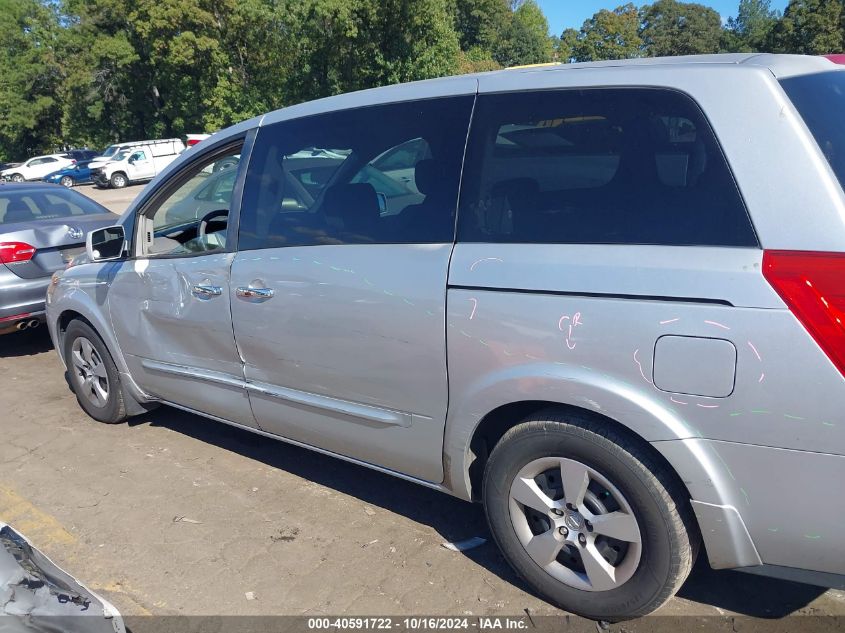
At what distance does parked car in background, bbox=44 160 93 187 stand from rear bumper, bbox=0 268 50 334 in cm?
3276

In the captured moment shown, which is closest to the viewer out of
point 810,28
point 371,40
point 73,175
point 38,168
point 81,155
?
point 371,40

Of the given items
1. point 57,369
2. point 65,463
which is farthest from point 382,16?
point 65,463

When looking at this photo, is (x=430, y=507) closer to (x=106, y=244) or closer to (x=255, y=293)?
(x=255, y=293)

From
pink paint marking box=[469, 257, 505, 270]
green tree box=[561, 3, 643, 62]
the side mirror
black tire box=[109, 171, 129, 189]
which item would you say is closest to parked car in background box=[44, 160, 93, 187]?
black tire box=[109, 171, 129, 189]

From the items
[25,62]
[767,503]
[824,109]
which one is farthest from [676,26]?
[767,503]

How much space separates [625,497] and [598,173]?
3.67 feet

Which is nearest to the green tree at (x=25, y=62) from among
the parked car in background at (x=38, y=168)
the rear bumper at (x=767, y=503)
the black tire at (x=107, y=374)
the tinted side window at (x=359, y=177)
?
the parked car in background at (x=38, y=168)

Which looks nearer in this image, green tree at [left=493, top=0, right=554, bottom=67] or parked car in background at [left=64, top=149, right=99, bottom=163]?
parked car in background at [left=64, top=149, right=99, bottom=163]

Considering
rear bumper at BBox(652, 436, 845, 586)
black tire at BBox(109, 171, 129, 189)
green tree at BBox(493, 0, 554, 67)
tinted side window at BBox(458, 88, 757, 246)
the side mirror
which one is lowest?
black tire at BBox(109, 171, 129, 189)

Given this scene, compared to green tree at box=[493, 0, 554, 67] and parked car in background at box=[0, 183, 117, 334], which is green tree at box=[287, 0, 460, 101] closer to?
parked car in background at box=[0, 183, 117, 334]

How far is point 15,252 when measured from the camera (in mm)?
6078

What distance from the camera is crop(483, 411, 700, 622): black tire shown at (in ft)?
7.58

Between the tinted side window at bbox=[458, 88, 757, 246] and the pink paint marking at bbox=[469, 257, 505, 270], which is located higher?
the tinted side window at bbox=[458, 88, 757, 246]

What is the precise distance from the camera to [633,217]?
7.68 feet
